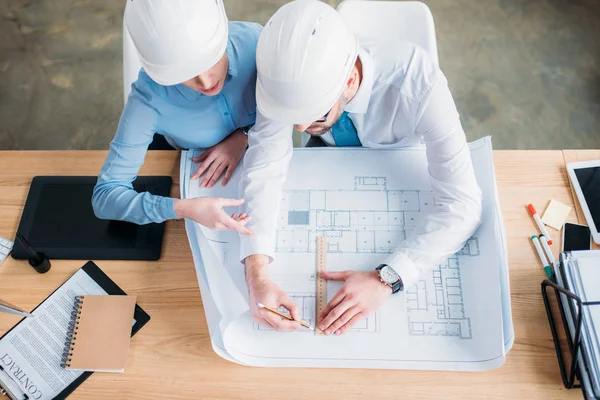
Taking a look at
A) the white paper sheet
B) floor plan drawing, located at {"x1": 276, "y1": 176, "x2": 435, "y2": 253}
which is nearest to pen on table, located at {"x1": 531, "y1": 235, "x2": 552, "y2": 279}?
floor plan drawing, located at {"x1": 276, "y1": 176, "x2": 435, "y2": 253}

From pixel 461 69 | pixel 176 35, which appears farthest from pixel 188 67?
pixel 461 69

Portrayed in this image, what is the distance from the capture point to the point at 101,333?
48.2 inches

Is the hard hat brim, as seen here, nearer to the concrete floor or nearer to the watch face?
the watch face

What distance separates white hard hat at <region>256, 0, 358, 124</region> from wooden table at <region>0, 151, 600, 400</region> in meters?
A: 0.49

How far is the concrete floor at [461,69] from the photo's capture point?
Answer: 2.40m

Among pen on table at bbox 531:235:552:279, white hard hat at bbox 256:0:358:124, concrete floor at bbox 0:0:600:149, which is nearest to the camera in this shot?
white hard hat at bbox 256:0:358:124

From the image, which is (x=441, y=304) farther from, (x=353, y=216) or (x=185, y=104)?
(x=185, y=104)

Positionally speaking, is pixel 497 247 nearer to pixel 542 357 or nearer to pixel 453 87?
pixel 542 357

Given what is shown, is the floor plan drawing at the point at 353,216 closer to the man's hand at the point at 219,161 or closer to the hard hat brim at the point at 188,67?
the man's hand at the point at 219,161

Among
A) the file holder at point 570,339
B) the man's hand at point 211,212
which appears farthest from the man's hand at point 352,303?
the file holder at point 570,339

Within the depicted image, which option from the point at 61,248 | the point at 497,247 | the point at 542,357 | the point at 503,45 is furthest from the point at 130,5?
the point at 503,45

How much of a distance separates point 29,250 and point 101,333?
0.26m

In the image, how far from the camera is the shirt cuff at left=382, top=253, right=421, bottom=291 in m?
1.19

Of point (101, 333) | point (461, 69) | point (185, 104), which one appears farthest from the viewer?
A: point (461, 69)
